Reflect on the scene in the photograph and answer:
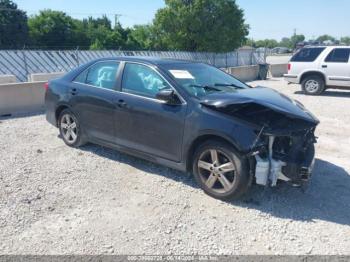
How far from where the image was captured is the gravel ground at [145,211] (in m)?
3.06

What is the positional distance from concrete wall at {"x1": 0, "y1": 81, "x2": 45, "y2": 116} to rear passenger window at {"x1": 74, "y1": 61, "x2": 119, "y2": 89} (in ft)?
13.1

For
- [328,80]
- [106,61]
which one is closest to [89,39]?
[328,80]

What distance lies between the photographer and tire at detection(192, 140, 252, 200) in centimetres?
359

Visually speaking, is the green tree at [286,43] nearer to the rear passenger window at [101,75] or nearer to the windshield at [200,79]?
the windshield at [200,79]

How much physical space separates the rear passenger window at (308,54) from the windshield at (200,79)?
28.0 ft

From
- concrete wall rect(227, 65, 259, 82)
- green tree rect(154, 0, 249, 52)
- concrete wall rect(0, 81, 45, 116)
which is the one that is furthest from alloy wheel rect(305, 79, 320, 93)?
green tree rect(154, 0, 249, 52)

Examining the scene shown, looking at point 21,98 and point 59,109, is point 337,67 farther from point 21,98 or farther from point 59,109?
point 21,98

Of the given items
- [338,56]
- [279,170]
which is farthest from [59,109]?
[338,56]

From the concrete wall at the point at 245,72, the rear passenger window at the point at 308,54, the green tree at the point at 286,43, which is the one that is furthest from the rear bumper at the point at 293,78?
the green tree at the point at 286,43

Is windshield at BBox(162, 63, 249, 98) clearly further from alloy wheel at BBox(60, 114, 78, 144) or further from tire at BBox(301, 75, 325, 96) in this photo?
tire at BBox(301, 75, 325, 96)

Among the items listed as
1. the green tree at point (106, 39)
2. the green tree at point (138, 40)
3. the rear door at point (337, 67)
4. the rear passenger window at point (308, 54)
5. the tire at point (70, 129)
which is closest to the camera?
the tire at point (70, 129)

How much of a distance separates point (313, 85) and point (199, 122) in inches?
392

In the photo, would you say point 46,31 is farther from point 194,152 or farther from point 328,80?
point 194,152

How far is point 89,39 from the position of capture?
48.2 m
